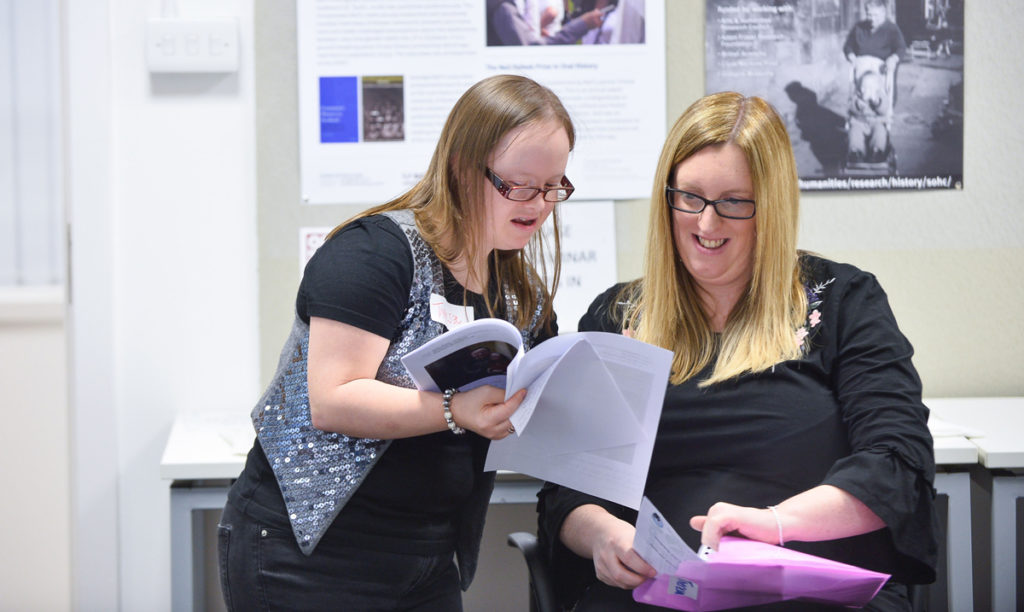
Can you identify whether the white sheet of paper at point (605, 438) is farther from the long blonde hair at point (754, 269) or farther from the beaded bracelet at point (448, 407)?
the long blonde hair at point (754, 269)

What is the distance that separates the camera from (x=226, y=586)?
121 centimetres

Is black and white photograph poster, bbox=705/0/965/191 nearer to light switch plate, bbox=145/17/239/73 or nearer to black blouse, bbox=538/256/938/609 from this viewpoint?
black blouse, bbox=538/256/938/609

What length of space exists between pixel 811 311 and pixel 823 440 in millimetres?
211

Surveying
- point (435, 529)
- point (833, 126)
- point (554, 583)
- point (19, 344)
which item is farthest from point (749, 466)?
point (19, 344)

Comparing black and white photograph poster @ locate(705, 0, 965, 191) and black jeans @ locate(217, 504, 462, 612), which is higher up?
black and white photograph poster @ locate(705, 0, 965, 191)

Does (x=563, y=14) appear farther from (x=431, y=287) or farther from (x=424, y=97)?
(x=431, y=287)

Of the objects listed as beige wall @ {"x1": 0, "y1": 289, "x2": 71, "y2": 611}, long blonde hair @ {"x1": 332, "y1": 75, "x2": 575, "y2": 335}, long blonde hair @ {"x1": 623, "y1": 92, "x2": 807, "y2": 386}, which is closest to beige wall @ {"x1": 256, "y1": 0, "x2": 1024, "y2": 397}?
long blonde hair @ {"x1": 623, "y1": 92, "x2": 807, "y2": 386}

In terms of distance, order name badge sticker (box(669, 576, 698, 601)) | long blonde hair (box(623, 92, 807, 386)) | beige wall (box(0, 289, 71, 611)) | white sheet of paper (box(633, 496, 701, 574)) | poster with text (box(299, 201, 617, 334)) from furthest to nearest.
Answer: beige wall (box(0, 289, 71, 611)) → poster with text (box(299, 201, 617, 334)) → long blonde hair (box(623, 92, 807, 386)) → name badge sticker (box(669, 576, 698, 601)) → white sheet of paper (box(633, 496, 701, 574))

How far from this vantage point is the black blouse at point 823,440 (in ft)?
4.06

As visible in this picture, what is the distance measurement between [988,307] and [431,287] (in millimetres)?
1735

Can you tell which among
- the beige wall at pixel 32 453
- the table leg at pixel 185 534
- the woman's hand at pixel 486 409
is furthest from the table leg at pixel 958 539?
the beige wall at pixel 32 453

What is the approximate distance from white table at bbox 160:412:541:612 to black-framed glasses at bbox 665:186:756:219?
721 mm

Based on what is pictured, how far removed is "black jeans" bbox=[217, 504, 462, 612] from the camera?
45.7 inches

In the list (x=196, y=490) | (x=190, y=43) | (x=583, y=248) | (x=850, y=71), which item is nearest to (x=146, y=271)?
(x=190, y=43)
